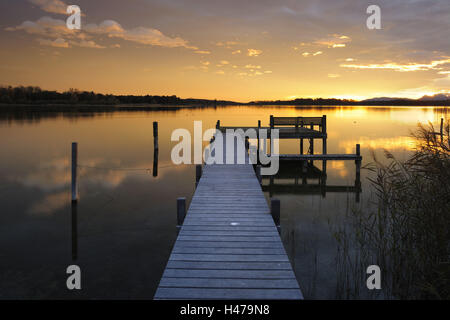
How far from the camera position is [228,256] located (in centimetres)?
576

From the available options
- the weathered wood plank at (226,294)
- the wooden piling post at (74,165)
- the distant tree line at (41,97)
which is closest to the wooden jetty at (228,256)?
the weathered wood plank at (226,294)

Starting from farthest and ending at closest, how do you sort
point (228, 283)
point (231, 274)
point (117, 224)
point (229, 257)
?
1. point (117, 224)
2. point (229, 257)
3. point (231, 274)
4. point (228, 283)

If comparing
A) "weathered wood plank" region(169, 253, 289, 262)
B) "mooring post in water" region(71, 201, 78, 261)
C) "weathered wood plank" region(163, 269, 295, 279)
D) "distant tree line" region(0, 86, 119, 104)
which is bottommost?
"mooring post in water" region(71, 201, 78, 261)

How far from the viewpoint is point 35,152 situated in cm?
2503

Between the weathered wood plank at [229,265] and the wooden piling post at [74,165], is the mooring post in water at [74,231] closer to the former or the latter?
the wooden piling post at [74,165]

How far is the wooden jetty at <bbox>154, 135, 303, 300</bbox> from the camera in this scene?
185 inches

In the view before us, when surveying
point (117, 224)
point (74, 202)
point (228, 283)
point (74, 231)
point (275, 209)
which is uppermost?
point (275, 209)

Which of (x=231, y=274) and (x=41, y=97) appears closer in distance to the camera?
(x=231, y=274)

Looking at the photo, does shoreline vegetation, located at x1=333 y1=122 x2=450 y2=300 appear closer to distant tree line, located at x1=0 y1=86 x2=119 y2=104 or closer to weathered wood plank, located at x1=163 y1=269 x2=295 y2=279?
weathered wood plank, located at x1=163 y1=269 x2=295 y2=279

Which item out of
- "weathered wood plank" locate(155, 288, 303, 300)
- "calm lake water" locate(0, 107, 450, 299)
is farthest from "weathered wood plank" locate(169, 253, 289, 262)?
"calm lake water" locate(0, 107, 450, 299)

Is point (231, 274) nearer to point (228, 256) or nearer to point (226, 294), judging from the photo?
point (226, 294)

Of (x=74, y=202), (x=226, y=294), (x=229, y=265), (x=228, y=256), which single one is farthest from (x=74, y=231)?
(x=226, y=294)
